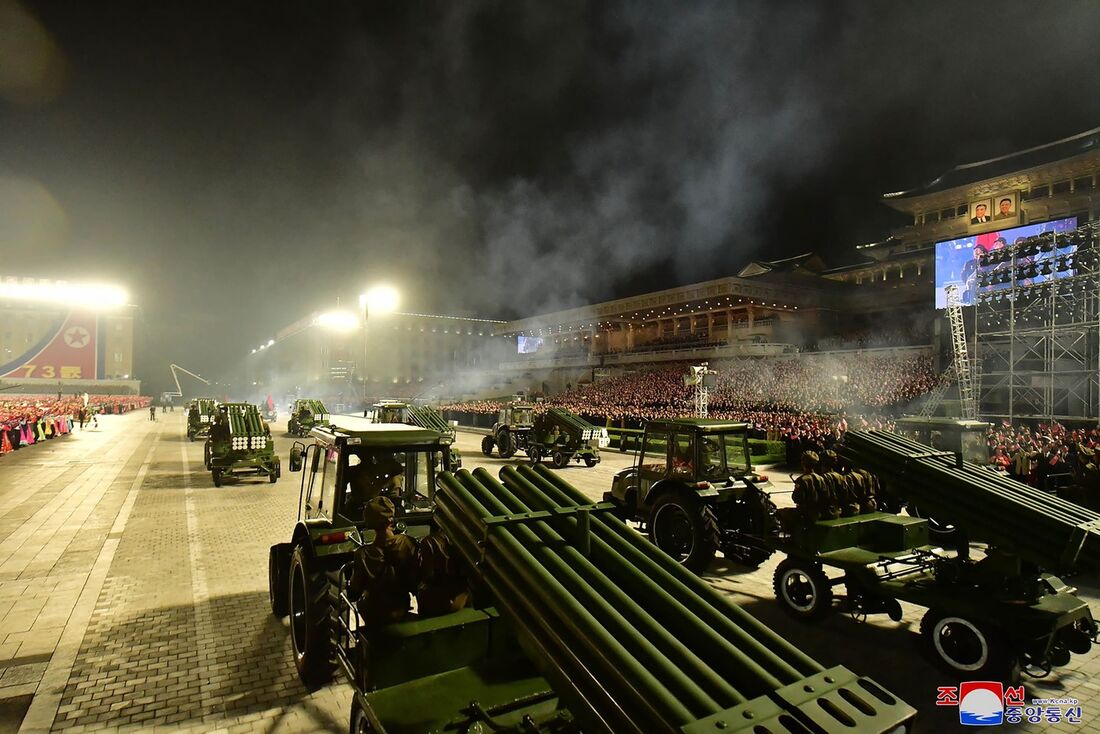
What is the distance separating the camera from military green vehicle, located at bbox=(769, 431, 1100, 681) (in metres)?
4.51

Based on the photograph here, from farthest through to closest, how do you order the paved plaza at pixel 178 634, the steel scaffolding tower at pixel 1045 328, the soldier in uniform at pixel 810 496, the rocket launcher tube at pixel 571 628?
the steel scaffolding tower at pixel 1045 328 → the soldier in uniform at pixel 810 496 → the paved plaza at pixel 178 634 → the rocket launcher tube at pixel 571 628

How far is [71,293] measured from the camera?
68.7 m

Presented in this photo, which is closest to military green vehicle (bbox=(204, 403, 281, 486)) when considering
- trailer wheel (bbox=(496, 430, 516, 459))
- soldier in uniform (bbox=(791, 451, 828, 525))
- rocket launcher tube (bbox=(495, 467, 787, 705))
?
trailer wheel (bbox=(496, 430, 516, 459))

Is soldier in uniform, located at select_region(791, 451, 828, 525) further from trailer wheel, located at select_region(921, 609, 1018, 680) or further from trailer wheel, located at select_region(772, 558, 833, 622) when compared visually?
trailer wheel, located at select_region(921, 609, 1018, 680)

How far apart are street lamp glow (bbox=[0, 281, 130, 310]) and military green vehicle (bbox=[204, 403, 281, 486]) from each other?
70549 millimetres

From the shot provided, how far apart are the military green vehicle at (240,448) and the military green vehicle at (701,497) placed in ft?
34.0

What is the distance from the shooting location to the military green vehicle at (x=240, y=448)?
14086 millimetres

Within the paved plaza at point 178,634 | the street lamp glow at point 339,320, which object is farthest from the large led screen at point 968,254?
the street lamp glow at point 339,320

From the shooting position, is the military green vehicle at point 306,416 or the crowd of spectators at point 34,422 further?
the military green vehicle at point 306,416

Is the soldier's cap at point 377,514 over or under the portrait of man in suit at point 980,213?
under

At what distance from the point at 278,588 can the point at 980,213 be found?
42813mm

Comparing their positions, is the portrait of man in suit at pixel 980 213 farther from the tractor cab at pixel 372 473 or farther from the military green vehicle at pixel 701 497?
the tractor cab at pixel 372 473

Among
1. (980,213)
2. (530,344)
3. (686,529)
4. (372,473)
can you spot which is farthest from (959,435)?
(530,344)

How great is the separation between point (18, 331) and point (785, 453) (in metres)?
88.6
